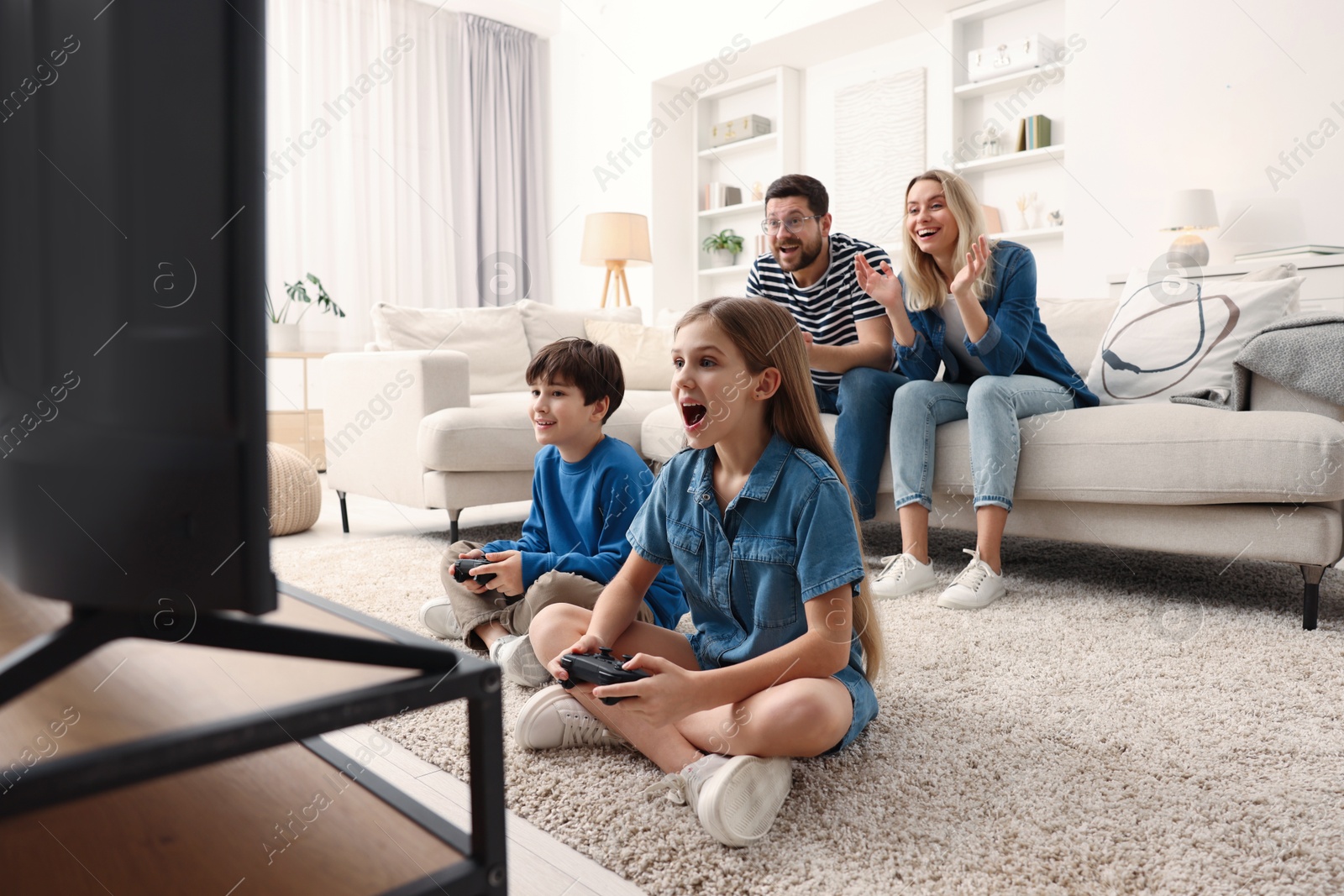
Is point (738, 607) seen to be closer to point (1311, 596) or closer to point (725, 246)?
point (1311, 596)

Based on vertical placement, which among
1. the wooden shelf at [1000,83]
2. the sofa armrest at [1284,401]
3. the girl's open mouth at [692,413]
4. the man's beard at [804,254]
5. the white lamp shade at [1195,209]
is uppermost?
the wooden shelf at [1000,83]

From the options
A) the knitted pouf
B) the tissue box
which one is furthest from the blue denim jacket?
the tissue box

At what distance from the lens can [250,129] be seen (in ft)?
1.36

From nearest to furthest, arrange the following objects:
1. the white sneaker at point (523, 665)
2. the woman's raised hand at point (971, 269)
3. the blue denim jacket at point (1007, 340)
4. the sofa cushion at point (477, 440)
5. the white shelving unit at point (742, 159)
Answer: the white sneaker at point (523, 665), the woman's raised hand at point (971, 269), the blue denim jacket at point (1007, 340), the sofa cushion at point (477, 440), the white shelving unit at point (742, 159)

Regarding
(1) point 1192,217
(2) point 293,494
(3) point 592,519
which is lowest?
(2) point 293,494

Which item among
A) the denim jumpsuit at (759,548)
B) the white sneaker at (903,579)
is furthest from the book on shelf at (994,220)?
the denim jumpsuit at (759,548)

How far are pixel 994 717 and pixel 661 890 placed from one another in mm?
576

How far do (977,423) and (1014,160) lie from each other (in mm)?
2749

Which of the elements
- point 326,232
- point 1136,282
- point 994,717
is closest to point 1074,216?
point 1136,282

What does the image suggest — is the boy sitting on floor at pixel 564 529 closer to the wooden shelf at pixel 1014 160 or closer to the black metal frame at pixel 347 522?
the black metal frame at pixel 347 522

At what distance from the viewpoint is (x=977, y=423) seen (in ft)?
5.96

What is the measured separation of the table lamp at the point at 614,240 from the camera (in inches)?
177

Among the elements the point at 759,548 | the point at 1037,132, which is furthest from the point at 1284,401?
the point at 1037,132

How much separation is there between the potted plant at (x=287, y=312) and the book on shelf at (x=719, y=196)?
7.16 ft
